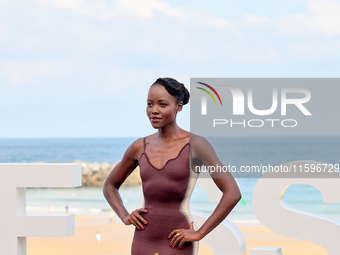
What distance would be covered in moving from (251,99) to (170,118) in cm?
188

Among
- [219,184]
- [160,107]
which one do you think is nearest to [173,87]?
[160,107]

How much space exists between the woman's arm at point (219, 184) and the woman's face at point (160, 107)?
0.19 m

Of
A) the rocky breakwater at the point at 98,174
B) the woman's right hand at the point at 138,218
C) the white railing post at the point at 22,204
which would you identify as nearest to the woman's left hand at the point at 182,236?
the woman's right hand at the point at 138,218

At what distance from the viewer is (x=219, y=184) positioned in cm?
340

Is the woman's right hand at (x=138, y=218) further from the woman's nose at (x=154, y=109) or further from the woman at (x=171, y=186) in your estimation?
the woman's nose at (x=154, y=109)

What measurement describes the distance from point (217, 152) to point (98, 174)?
42.1 feet

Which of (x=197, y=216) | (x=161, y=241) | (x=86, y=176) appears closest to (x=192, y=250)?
(x=161, y=241)

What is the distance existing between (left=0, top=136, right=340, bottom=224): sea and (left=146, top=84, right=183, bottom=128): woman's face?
2538mm

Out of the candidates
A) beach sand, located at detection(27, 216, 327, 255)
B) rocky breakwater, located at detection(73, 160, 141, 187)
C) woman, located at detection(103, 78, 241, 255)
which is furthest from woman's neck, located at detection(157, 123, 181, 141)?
rocky breakwater, located at detection(73, 160, 141, 187)

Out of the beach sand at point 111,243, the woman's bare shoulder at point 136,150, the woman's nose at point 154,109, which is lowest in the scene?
the beach sand at point 111,243

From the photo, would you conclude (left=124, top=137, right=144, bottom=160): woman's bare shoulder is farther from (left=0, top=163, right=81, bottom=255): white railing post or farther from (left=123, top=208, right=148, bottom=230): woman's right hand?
(left=0, top=163, right=81, bottom=255): white railing post

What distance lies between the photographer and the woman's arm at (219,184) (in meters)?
3.34

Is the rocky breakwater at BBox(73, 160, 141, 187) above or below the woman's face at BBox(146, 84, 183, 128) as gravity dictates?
below

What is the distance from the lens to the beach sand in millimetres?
11898
